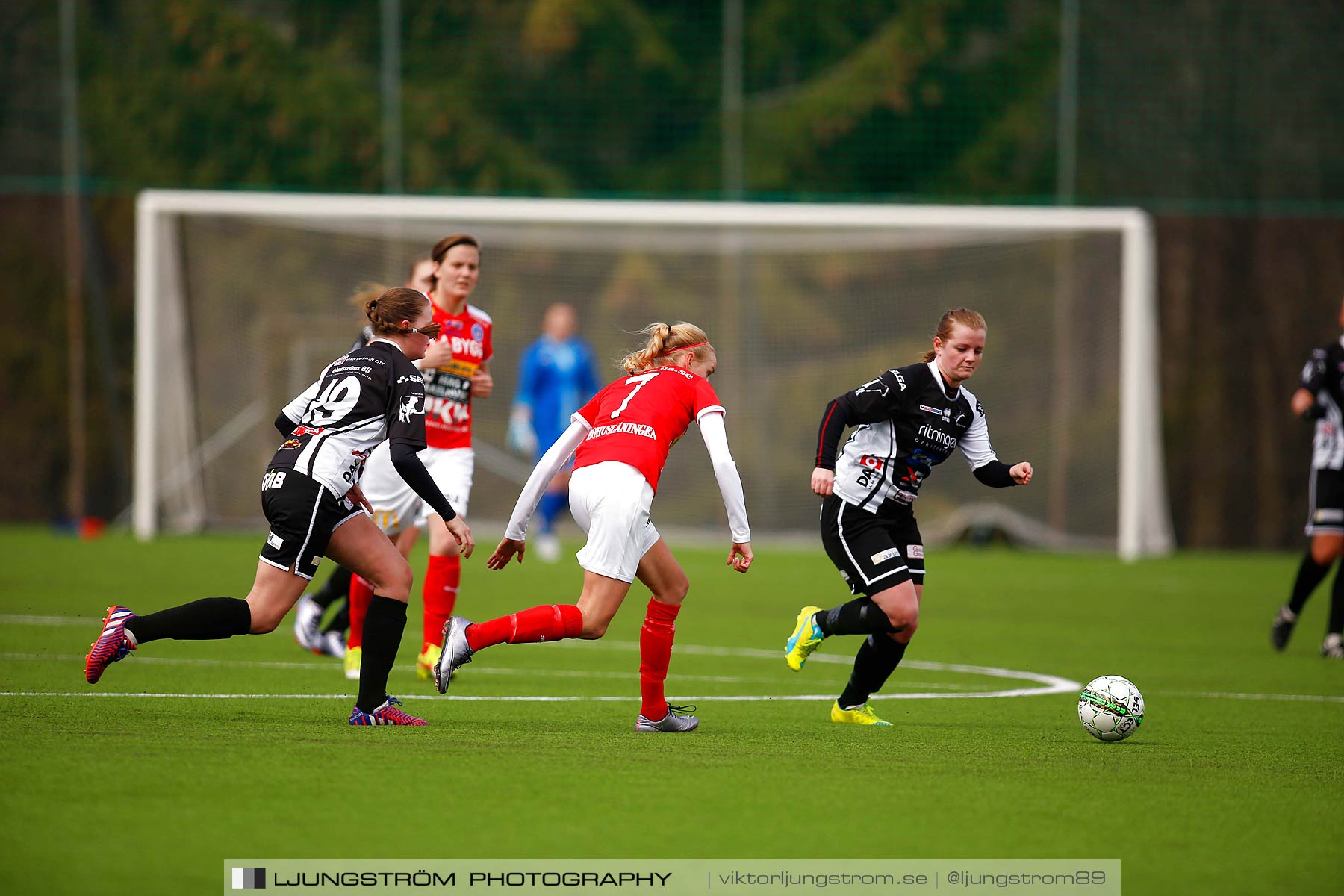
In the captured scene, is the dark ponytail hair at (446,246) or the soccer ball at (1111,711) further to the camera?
Result: the dark ponytail hair at (446,246)

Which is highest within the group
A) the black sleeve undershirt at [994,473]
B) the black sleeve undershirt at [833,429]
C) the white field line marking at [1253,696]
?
the black sleeve undershirt at [833,429]

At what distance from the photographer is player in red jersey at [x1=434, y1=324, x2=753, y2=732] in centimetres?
650

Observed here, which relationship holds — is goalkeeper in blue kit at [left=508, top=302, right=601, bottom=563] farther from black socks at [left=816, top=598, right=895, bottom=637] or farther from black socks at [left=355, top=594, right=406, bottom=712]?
black socks at [left=355, top=594, right=406, bottom=712]

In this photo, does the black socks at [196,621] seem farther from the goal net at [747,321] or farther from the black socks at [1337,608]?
the goal net at [747,321]

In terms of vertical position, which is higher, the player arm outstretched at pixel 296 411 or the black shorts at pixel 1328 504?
the player arm outstretched at pixel 296 411

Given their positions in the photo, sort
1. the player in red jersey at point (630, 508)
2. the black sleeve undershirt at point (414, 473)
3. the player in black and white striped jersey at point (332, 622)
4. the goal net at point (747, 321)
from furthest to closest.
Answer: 1. the goal net at point (747, 321)
2. the player in black and white striped jersey at point (332, 622)
3. the player in red jersey at point (630, 508)
4. the black sleeve undershirt at point (414, 473)

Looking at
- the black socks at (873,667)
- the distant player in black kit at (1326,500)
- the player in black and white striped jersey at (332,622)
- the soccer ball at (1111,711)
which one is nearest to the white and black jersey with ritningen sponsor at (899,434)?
the black socks at (873,667)

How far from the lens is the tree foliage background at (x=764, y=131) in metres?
21.2

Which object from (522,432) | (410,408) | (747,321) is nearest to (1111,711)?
(410,408)

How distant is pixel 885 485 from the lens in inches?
285

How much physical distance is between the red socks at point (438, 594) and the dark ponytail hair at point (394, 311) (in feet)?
6.34

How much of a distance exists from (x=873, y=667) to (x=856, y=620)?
0.22m

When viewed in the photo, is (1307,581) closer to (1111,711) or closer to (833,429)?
(1111,711)

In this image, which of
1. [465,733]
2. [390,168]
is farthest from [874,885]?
[390,168]
